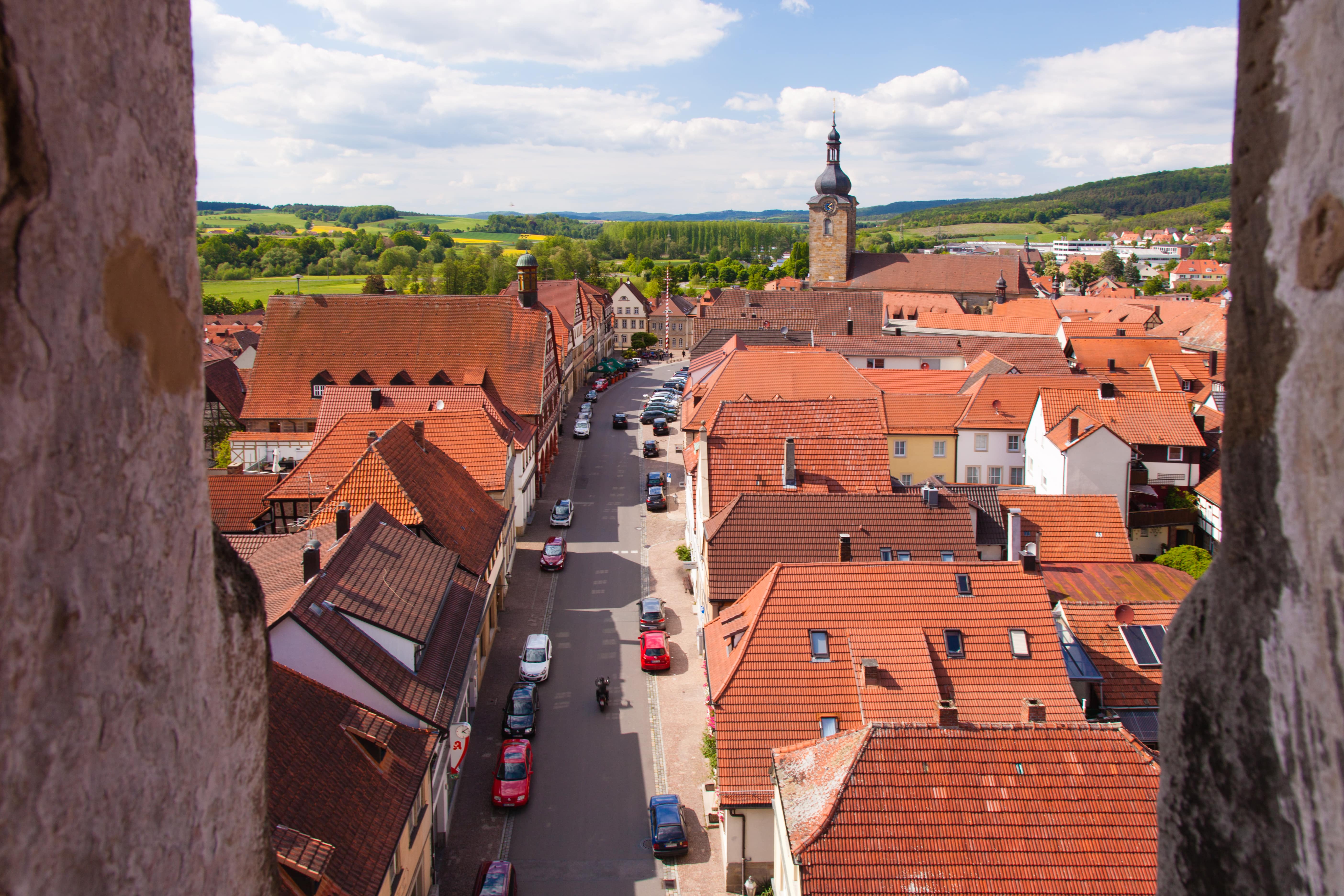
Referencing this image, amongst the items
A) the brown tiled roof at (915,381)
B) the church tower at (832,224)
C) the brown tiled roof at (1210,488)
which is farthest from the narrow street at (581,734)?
the church tower at (832,224)

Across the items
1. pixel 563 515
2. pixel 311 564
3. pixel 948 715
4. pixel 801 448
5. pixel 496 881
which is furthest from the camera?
pixel 563 515

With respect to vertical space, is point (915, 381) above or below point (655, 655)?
above

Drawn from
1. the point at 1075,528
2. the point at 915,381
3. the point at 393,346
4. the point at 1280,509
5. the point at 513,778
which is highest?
the point at 1280,509

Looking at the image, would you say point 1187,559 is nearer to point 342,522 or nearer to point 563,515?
point 563,515

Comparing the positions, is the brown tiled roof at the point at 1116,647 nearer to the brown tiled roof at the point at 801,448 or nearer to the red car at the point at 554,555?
the brown tiled roof at the point at 801,448

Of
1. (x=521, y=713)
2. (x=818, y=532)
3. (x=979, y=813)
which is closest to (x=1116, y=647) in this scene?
(x=818, y=532)

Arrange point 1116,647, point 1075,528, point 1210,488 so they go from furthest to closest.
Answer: point 1210,488, point 1075,528, point 1116,647

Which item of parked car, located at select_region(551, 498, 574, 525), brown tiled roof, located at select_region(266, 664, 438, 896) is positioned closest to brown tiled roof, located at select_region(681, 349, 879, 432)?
parked car, located at select_region(551, 498, 574, 525)
